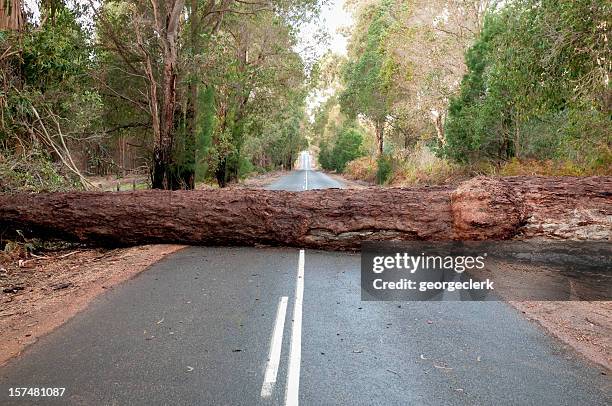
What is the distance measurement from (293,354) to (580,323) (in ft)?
11.3

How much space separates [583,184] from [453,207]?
7.47 feet

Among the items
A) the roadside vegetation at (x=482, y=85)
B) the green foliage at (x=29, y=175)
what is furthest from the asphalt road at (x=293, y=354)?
the roadside vegetation at (x=482, y=85)

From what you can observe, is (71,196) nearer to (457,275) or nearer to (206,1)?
(457,275)

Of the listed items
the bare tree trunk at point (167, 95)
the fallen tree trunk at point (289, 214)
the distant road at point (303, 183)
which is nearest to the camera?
the fallen tree trunk at point (289, 214)

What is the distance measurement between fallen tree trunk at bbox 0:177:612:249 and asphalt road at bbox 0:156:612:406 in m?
2.74

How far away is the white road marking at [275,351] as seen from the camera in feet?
12.2

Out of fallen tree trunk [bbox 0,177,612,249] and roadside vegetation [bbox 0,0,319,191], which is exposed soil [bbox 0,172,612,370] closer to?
fallen tree trunk [bbox 0,177,612,249]

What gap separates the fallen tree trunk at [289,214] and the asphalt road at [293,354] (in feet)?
8.99

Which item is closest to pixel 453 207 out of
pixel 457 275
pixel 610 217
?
pixel 457 275

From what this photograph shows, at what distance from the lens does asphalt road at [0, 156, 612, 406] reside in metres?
3.67

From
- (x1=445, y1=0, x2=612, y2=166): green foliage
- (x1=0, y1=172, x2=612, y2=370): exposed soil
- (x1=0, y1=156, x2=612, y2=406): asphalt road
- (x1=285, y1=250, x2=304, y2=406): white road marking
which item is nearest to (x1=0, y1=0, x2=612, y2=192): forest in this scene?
(x1=445, y1=0, x2=612, y2=166): green foliage

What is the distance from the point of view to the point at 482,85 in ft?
63.8

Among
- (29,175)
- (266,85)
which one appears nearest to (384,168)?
(266,85)

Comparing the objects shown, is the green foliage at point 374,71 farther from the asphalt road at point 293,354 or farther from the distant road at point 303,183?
the asphalt road at point 293,354
